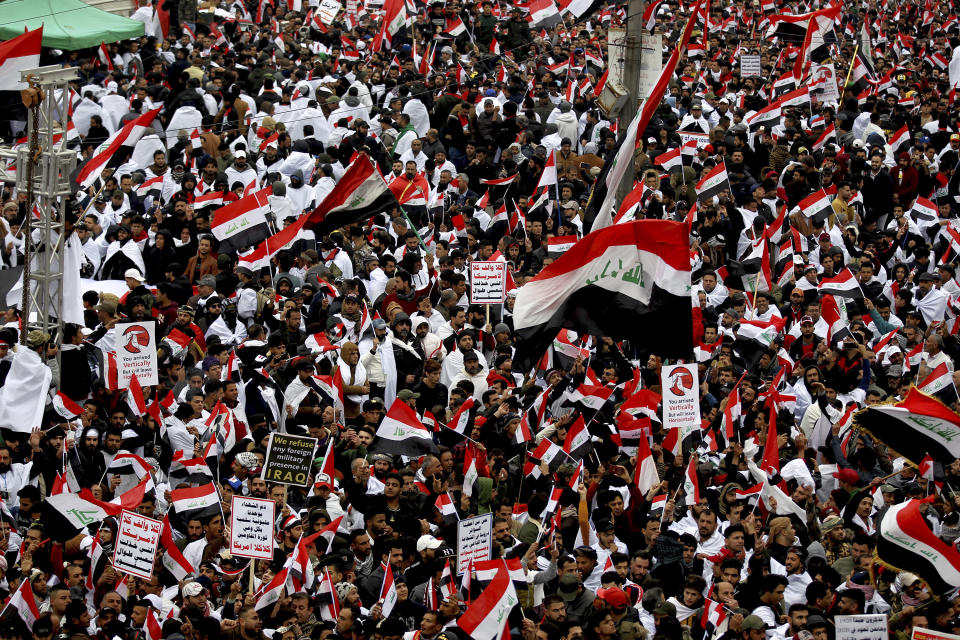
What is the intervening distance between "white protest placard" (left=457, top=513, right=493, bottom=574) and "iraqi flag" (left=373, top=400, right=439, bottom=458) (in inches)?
65.7

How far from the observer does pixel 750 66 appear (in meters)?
24.8

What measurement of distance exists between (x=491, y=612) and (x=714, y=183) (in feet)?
31.8

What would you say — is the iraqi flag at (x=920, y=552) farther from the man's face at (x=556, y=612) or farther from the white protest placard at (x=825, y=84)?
the white protest placard at (x=825, y=84)

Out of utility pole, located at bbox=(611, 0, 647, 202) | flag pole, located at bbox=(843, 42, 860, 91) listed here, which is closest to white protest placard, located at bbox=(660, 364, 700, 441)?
utility pole, located at bbox=(611, 0, 647, 202)

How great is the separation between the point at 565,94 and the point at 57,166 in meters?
9.90

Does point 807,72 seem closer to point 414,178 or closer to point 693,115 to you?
point 693,115

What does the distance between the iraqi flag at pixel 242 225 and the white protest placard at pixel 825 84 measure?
9087 millimetres

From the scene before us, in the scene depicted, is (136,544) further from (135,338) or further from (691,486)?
(691,486)

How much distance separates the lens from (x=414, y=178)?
64.5ft

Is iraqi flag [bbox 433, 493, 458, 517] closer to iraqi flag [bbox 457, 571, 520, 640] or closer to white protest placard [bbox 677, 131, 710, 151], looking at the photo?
iraqi flag [bbox 457, 571, 520, 640]

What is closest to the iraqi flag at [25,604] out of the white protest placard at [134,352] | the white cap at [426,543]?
the white cap at [426,543]

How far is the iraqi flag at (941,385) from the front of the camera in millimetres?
15758

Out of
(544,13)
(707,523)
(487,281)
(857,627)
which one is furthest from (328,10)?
(857,627)

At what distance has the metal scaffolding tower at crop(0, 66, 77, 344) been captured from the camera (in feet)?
49.9
